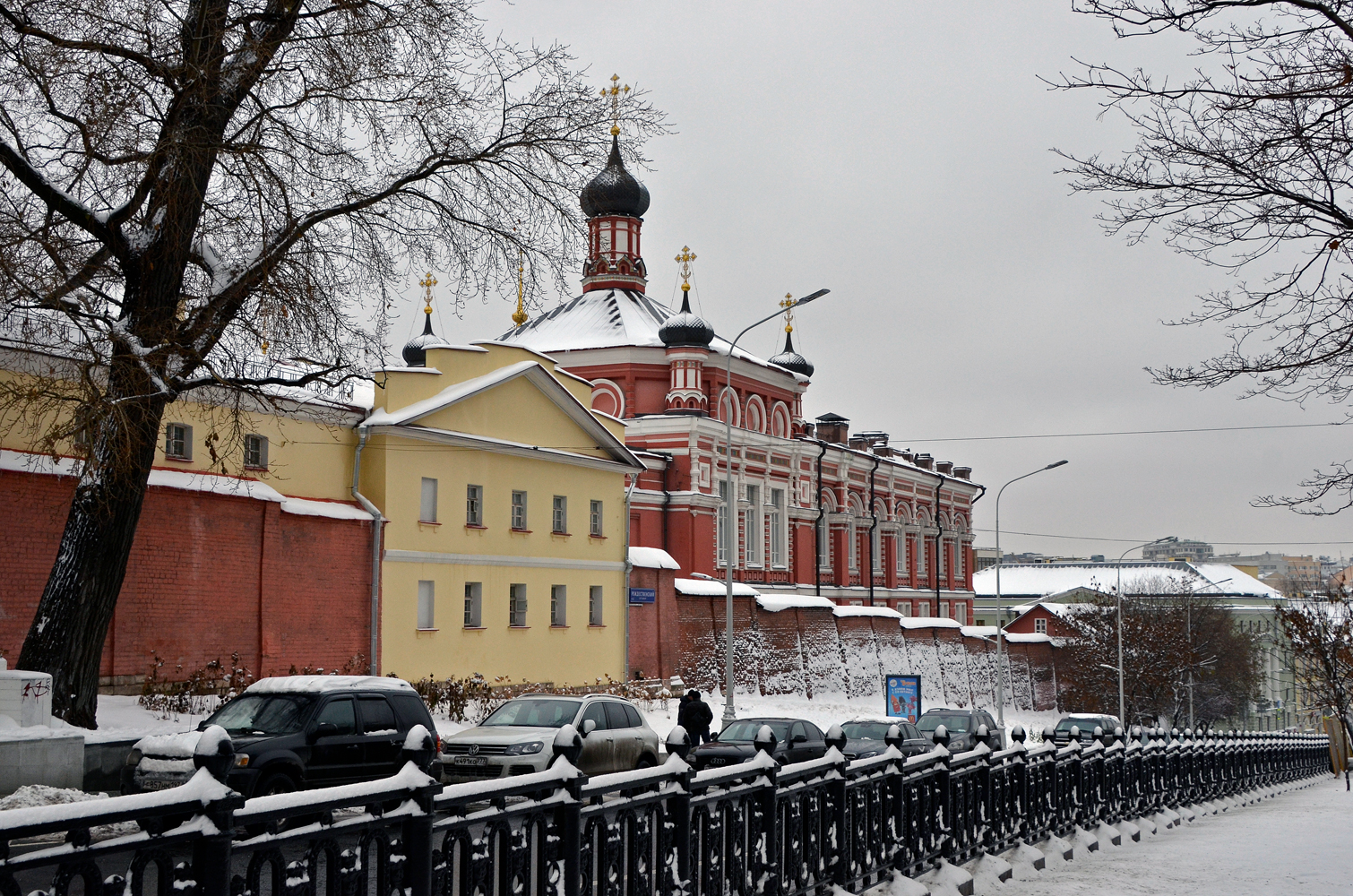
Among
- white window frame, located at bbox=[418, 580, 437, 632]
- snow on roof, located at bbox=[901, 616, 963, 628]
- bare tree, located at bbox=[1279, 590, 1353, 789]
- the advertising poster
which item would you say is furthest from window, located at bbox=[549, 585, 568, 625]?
snow on roof, located at bbox=[901, 616, 963, 628]

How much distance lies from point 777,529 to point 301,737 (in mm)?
41525

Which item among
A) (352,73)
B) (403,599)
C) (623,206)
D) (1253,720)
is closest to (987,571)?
(1253,720)

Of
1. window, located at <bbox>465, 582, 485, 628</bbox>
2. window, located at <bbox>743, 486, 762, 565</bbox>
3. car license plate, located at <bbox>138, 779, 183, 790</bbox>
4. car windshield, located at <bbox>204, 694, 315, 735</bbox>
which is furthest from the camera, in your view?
window, located at <bbox>743, 486, 762, 565</bbox>

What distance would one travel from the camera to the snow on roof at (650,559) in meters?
37.2

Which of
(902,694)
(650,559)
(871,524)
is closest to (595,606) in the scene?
(650,559)

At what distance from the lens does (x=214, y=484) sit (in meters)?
19.1

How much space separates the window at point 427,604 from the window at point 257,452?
4.87 metres

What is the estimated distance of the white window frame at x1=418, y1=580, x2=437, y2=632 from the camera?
29.4 m

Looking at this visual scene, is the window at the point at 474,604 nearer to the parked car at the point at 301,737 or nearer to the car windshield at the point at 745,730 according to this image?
the car windshield at the point at 745,730

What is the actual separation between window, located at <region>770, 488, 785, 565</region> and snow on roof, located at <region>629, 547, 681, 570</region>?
16164mm

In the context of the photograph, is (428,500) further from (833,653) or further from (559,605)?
(833,653)

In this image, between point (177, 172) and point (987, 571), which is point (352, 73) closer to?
point (177, 172)

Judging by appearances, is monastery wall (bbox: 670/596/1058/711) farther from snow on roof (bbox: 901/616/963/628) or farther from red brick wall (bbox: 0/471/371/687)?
red brick wall (bbox: 0/471/371/687)

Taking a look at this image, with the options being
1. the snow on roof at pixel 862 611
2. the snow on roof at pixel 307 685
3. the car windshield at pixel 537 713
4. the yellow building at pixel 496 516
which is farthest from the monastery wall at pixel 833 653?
the snow on roof at pixel 307 685
